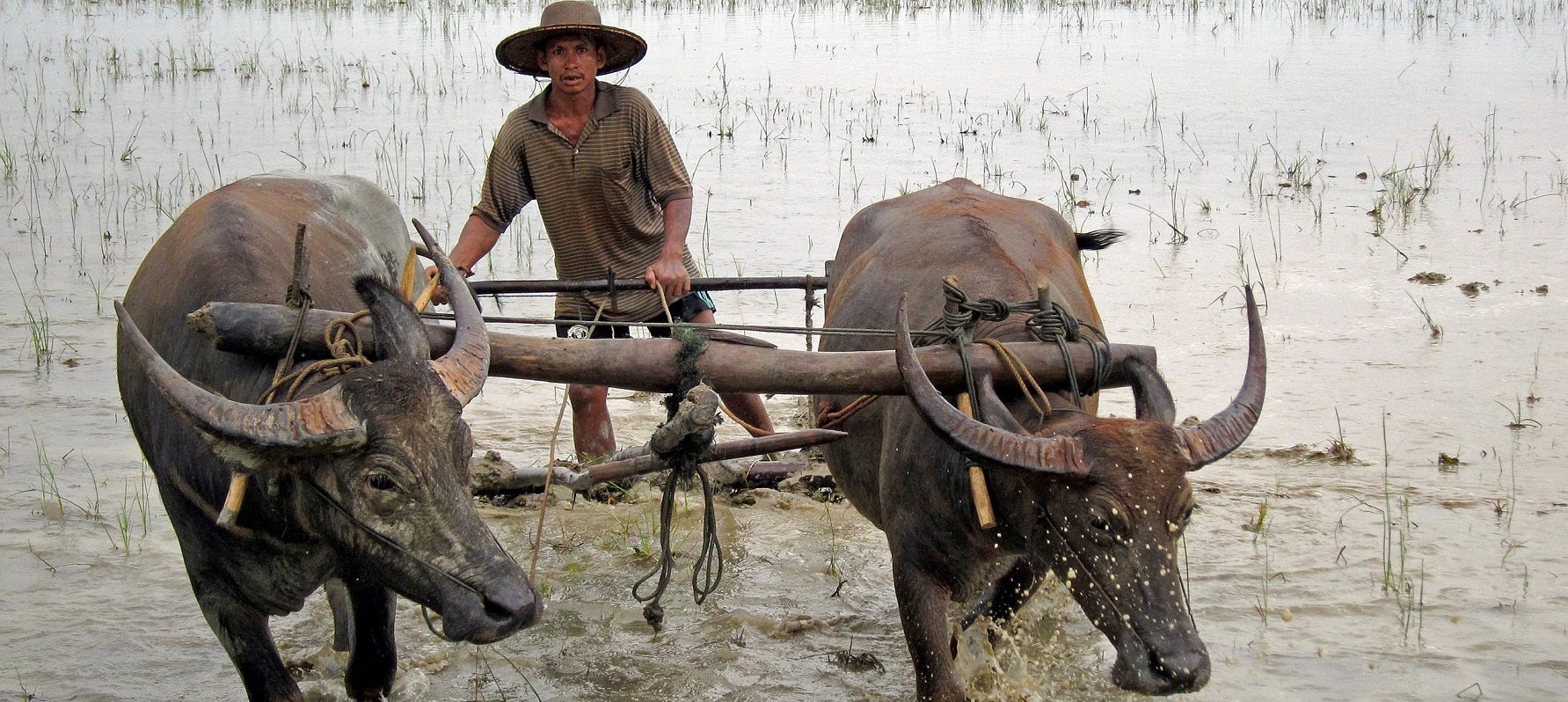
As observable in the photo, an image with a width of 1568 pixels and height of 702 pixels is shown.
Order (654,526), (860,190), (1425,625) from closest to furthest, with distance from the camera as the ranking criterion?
(1425,625), (654,526), (860,190)

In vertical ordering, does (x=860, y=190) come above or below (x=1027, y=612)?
above

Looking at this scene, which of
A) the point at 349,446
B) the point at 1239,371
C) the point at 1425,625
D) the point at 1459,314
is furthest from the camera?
the point at 1459,314

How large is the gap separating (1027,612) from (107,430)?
3.86m

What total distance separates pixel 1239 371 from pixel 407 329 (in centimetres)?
441

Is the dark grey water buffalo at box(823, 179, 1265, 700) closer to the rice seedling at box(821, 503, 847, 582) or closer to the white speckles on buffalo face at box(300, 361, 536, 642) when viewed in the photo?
the rice seedling at box(821, 503, 847, 582)

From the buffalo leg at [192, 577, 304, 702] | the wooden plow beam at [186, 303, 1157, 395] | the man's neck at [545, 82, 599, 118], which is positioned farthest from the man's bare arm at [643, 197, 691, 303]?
the buffalo leg at [192, 577, 304, 702]

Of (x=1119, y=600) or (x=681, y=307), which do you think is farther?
(x=681, y=307)

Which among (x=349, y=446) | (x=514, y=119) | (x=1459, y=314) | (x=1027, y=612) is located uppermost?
(x=514, y=119)

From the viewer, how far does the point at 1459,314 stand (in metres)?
6.97

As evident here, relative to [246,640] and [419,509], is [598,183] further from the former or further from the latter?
[419,509]

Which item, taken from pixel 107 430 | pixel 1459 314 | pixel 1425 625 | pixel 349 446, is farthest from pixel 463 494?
pixel 1459 314

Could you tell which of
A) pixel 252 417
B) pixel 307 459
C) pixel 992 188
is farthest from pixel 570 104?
pixel 992 188

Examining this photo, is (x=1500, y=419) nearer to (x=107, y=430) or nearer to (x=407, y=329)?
(x=407, y=329)

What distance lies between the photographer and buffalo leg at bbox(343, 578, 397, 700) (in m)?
3.73
